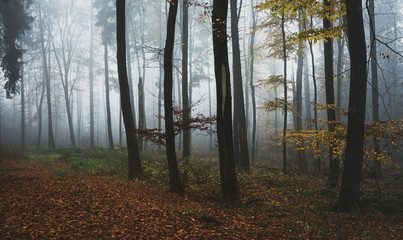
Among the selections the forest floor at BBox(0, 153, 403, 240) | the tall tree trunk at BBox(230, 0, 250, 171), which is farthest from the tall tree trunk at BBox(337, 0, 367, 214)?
the tall tree trunk at BBox(230, 0, 250, 171)

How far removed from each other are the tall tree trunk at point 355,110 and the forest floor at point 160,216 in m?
0.59

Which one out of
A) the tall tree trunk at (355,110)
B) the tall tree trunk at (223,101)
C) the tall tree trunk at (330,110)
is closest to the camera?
the tall tree trunk at (223,101)

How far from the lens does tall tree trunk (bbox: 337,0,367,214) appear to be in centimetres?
573

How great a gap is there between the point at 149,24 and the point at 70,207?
2136 cm

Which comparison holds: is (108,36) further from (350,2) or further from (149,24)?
(350,2)

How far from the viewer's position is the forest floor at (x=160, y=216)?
3.82 m

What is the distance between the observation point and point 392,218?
18.9 ft

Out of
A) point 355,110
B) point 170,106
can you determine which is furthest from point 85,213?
point 355,110

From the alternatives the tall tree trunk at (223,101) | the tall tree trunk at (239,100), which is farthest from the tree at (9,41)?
the tall tree trunk at (223,101)

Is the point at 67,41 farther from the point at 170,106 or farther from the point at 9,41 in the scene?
the point at 170,106

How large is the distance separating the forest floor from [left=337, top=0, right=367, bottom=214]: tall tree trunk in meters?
0.59

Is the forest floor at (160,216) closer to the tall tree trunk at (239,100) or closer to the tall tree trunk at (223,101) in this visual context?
the tall tree trunk at (223,101)

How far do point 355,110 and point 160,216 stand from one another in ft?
18.5

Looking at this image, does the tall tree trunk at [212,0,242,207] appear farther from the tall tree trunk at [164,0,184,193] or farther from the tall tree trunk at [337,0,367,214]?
the tall tree trunk at [337,0,367,214]
